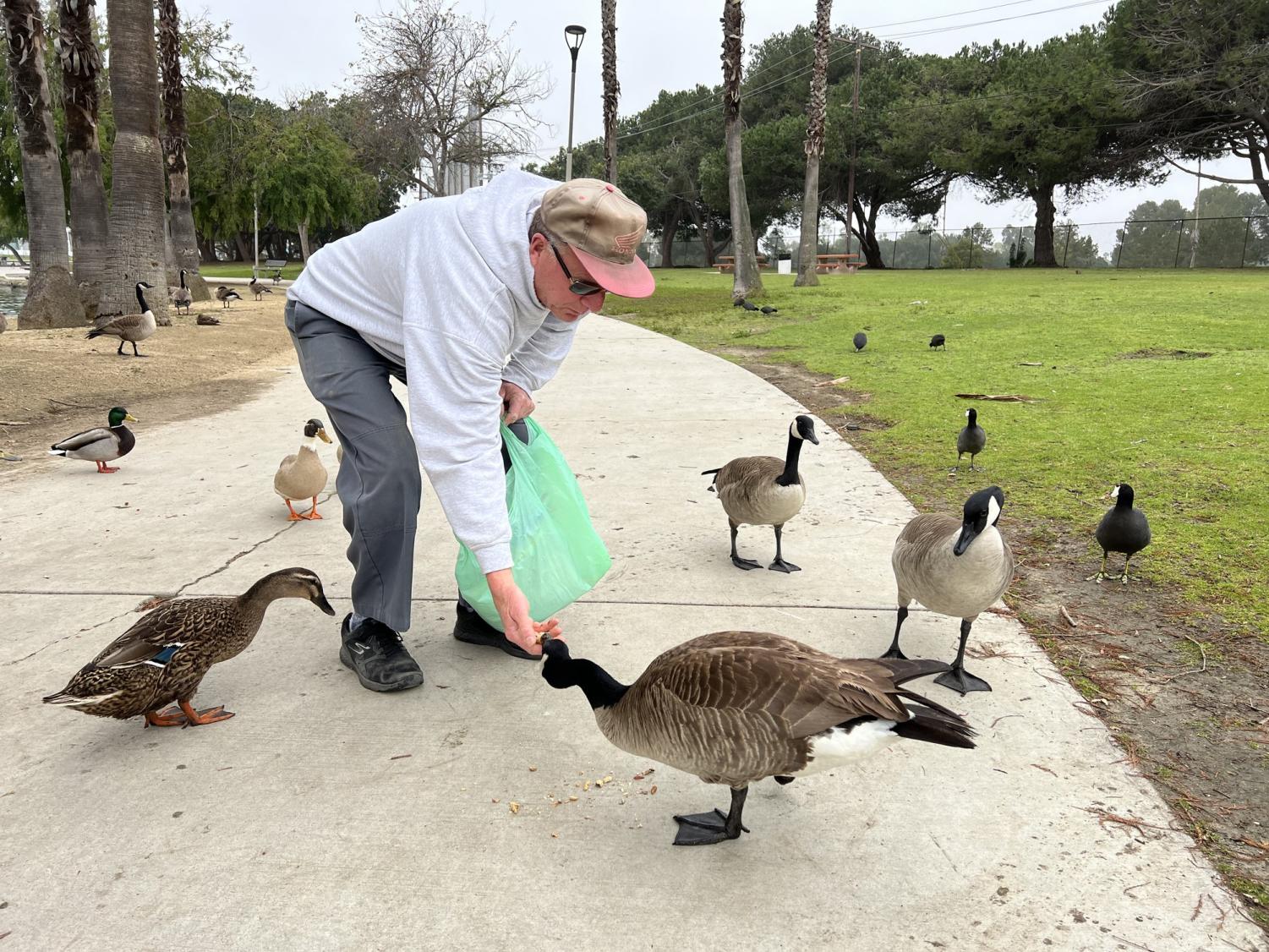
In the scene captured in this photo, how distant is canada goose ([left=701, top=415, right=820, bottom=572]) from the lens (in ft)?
14.6

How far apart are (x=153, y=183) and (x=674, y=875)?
17.1m

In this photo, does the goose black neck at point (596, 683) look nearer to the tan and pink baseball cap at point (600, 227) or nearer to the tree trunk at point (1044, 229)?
the tan and pink baseball cap at point (600, 227)

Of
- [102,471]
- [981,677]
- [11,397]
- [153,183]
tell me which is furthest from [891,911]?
[153,183]

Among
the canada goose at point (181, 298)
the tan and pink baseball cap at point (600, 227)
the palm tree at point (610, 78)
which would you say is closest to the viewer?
the tan and pink baseball cap at point (600, 227)

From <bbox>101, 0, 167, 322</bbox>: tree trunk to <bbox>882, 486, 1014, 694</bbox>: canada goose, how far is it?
1601cm

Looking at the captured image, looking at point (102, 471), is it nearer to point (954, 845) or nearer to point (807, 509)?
point (807, 509)

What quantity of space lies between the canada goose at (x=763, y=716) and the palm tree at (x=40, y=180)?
56.4ft

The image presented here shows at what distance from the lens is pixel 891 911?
7.13ft

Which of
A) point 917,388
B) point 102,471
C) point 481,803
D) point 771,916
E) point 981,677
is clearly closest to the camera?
point 771,916

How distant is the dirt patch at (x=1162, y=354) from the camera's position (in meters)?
11.6

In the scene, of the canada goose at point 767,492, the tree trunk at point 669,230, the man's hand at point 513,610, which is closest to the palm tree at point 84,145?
the canada goose at point 767,492

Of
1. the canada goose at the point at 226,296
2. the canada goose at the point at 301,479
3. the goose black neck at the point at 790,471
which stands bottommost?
the canada goose at the point at 301,479

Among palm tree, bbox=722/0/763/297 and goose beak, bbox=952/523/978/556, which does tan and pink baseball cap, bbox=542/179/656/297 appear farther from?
palm tree, bbox=722/0/763/297

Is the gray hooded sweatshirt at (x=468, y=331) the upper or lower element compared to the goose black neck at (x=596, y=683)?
upper
